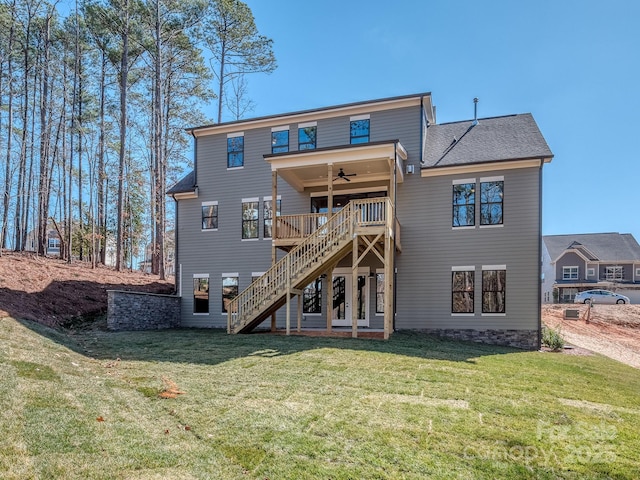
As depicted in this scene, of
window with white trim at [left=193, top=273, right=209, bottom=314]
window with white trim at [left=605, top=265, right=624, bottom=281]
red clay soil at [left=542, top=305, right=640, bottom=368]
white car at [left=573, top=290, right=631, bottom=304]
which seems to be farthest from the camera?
window with white trim at [left=605, top=265, right=624, bottom=281]

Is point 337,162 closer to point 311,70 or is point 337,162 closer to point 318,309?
point 318,309

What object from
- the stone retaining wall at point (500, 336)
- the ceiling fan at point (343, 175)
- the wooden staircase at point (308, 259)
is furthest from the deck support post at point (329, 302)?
the stone retaining wall at point (500, 336)

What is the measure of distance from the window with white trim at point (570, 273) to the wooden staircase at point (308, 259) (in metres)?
35.0

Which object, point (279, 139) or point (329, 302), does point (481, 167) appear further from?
point (279, 139)

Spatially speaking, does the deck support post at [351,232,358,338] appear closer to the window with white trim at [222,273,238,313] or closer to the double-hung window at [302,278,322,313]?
the double-hung window at [302,278,322,313]

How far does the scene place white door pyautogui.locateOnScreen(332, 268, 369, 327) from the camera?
50.0 feet

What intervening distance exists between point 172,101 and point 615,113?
2433cm

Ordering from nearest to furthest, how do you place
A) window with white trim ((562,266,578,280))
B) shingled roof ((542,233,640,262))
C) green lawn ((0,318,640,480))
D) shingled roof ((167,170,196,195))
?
green lawn ((0,318,640,480)), shingled roof ((167,170,196,195)), shingled roof ((542,233,640,262)), window with white trim ((562,266,578,280))

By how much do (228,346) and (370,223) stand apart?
507 cm

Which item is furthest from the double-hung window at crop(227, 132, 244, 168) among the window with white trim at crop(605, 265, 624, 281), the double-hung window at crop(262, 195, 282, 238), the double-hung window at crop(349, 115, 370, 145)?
the window with white trim at crop(605, 265, 624, 281)

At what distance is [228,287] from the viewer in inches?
666

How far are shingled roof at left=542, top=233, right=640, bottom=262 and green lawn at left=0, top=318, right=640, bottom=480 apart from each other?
36534mm

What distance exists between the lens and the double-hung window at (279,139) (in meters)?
16.7

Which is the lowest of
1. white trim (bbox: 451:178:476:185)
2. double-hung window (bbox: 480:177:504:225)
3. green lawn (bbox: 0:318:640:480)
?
green lawn (bbox: 0:318:640:480)
